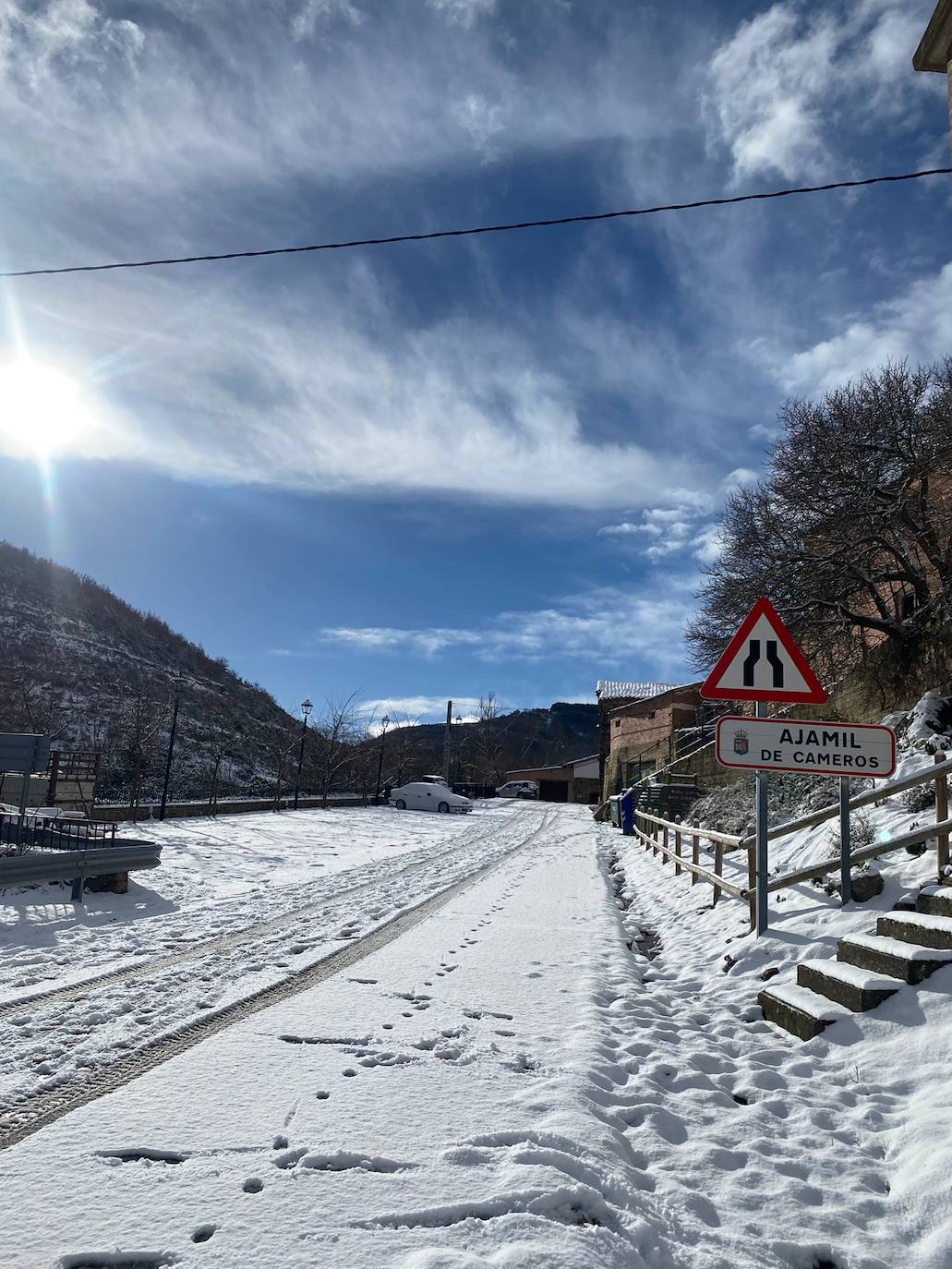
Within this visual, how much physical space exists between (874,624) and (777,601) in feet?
6.71

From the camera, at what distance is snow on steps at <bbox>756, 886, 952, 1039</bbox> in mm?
4332

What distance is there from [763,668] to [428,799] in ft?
97.3

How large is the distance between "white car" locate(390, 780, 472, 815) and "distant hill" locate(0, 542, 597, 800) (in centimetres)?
570

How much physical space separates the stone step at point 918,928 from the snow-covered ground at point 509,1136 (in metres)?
0.43

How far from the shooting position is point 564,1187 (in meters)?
2.69

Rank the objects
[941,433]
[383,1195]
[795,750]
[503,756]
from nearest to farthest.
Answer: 1. [383,1195]
2. [795,750]
3. [941,433]
4. [503,756]

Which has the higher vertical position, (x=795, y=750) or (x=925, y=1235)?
(x=795, y=750)

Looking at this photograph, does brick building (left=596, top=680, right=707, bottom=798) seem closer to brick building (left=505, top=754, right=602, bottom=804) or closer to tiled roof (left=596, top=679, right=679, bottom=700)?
tiled roof (left=596, top=679, right=679, bottom=700)

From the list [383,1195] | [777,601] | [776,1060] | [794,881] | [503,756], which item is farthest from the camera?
[503,756]

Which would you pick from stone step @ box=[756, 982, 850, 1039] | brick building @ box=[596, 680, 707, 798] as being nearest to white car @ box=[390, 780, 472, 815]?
brick building @ box=[596, 680, 707, 798]

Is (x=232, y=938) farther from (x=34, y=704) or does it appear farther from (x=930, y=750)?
(x=34, y=704)

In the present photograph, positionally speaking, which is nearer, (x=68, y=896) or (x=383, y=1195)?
(x=383, y=1195)

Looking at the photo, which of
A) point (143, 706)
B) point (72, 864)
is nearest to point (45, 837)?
point (72, 864)

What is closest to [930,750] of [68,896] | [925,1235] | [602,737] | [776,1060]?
[776,1060]
